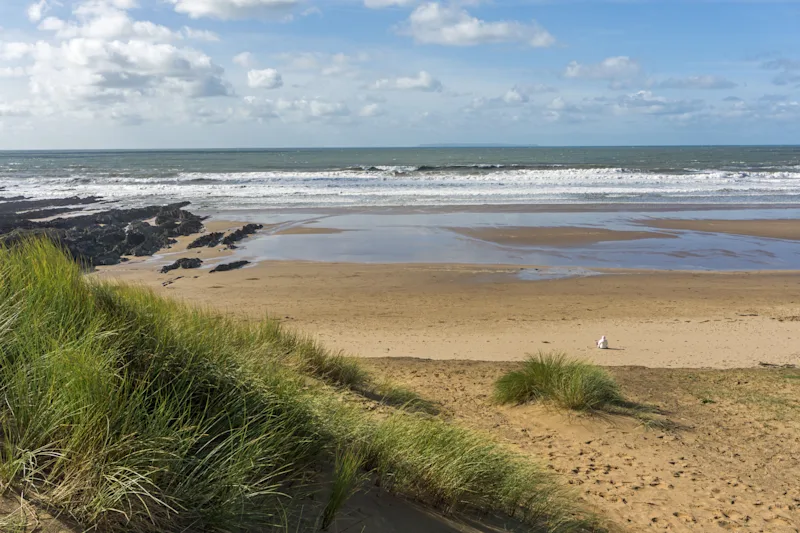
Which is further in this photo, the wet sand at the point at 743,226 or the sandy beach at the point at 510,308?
the wet sand at the point at 743,226

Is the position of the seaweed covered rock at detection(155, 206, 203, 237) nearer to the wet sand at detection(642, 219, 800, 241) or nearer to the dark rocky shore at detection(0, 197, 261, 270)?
the dark rocky shore at detection(0, 197, 261, 270)

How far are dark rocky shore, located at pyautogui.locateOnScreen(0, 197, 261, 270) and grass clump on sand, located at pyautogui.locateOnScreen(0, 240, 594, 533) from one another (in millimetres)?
13112

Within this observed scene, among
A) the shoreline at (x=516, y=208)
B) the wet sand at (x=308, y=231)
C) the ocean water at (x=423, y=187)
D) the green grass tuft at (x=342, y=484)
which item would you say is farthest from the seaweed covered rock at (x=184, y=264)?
the ocean water at (x=423, y=187)

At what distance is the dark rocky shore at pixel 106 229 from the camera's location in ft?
61.8

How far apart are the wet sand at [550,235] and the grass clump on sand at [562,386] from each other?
44.8 feet

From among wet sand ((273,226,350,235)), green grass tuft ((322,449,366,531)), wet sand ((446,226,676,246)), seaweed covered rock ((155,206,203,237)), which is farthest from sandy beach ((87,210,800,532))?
seaweed covered rock ((155,206,203,237))

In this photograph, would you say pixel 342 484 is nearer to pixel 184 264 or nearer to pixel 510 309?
pixel 510 309

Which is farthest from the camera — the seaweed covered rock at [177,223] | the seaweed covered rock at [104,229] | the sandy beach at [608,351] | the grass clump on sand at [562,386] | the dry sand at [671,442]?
the seaweed covered rock at [177,223]

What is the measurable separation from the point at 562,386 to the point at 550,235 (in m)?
16.1

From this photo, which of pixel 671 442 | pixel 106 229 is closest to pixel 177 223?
pixel 106 229

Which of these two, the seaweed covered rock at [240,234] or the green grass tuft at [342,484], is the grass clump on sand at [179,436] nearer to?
the green grass tuft at [342,484]

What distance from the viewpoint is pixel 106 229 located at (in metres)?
23.3

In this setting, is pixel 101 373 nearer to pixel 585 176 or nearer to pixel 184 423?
pixel 184 423

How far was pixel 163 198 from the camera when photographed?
38375mm
